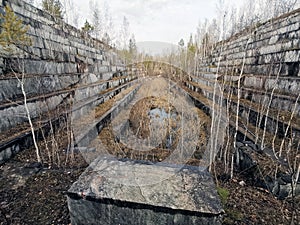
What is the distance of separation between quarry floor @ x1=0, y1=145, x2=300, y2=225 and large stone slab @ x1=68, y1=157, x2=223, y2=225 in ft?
1.66

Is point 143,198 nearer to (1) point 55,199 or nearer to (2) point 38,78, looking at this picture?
(1) point 55,199

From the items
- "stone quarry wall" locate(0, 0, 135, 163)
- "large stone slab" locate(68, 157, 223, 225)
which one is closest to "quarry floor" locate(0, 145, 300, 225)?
"large stone slab" locate(68, 157, 223, 225)

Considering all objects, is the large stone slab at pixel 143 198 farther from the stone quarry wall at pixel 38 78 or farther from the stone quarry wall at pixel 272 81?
the stone quarry wall at pixel 38 78

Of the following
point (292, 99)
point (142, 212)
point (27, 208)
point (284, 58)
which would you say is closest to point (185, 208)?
point (142, 212)

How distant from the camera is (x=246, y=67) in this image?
8039 mm

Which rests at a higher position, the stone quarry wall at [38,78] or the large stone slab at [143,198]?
the stone quarry wall at [38,78]

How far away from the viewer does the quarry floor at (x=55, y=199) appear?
74.6 inches

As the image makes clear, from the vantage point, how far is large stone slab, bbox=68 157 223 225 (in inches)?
57.6

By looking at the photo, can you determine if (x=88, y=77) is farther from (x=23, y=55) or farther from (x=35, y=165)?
(x=35, y=165)

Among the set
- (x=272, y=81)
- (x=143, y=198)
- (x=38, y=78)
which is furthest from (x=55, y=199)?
(x=272, y=81)

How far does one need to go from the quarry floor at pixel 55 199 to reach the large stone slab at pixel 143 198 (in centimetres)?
51

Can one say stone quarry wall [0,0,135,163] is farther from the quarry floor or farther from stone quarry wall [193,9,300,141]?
stone quarry wall [193,9,300,141]

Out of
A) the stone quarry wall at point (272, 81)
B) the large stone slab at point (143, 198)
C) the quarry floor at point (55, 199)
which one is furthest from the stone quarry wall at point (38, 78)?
the stone quarry wall at point (272, 81)

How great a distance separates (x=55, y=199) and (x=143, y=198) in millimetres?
1269
